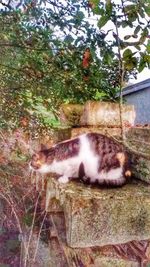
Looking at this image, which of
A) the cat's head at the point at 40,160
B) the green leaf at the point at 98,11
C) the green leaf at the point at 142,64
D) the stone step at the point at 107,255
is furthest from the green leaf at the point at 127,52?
the cat's head at the point at 40,160

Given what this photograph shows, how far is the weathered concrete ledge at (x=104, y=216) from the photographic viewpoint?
1181 mm

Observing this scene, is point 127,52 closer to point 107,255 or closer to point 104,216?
point 104,216

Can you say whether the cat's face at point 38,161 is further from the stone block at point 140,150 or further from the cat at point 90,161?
the stone block at point 140,150

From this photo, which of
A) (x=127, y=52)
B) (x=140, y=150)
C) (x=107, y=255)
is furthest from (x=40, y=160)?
(x=127, y=52)

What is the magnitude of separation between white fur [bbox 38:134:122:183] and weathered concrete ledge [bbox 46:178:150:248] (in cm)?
31

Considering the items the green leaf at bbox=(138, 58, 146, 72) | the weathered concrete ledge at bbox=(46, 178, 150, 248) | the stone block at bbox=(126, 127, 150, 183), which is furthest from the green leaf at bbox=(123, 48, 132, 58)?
the weathered concrete ledge at bbox=(46, 178, 150, 248)

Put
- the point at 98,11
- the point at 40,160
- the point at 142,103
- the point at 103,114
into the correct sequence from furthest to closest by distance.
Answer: the point at 142,103 < the point at 40,160 < the point at 103,114 < the point at 98,11

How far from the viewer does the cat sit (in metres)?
1.64

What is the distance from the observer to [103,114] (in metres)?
1.87

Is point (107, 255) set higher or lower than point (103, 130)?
lower

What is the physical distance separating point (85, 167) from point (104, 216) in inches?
26.5

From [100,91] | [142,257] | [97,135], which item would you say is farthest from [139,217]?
[100,91]

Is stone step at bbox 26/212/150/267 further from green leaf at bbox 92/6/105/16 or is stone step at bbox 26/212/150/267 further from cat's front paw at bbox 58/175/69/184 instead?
green leaf at bbox 92/6/105/16

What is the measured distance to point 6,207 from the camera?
3375 mm
